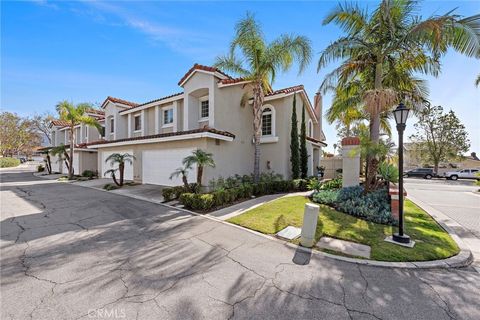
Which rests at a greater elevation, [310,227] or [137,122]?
[137,122]

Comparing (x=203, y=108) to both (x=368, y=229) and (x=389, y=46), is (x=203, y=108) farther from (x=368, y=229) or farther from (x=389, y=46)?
(x=368, y=229)

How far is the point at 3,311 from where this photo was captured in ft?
9.73

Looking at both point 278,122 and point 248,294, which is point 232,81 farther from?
point 248,294

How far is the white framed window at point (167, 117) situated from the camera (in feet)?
55.9

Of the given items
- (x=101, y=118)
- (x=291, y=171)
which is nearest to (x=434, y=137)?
(x=291, y=171)

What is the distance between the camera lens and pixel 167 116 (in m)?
17.4

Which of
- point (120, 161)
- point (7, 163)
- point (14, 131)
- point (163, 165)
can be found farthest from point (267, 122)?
point (14, 131)

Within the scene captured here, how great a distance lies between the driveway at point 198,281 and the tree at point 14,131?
55.8 meters

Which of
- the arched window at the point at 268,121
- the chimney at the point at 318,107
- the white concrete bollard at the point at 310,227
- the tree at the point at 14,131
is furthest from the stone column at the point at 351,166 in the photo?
the tree at the point at 14,131

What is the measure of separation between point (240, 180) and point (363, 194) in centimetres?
686

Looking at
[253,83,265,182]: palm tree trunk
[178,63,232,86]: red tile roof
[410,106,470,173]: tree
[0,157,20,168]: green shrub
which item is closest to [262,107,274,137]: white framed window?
[253,83,265,182]: palm tree trunk

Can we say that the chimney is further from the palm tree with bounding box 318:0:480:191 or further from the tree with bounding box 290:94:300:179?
the palm tree with bounding box 318:0:480:191

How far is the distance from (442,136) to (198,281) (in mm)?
43964

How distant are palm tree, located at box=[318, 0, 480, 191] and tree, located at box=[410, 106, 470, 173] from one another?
27649mm
